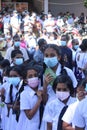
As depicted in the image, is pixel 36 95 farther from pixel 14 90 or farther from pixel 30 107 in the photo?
pixel 14 90

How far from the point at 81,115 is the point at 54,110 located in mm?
841

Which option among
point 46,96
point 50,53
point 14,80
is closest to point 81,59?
point 14,80

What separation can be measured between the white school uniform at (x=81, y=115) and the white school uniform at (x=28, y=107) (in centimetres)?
128

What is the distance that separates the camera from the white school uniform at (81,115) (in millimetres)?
3480

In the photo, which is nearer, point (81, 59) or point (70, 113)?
point (70, 113)

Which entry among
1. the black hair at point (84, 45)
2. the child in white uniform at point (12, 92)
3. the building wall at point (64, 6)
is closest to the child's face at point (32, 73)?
the child in white uniform at point (12, 92)

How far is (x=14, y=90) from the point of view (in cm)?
582

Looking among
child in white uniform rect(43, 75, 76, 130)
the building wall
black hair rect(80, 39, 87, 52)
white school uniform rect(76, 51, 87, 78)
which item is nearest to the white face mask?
child in white uniform rect(43, 75, 76, 130)

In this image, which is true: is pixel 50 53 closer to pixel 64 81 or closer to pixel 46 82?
pixel 46 82

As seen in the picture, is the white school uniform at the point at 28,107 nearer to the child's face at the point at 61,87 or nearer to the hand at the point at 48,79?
the hand at the point at 48,79

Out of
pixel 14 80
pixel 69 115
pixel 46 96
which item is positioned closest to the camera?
pixel 69 115

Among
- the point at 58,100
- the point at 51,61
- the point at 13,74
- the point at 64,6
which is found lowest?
the point at 64,6

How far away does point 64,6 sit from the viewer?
3450cm

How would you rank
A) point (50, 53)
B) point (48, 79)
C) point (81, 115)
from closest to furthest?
point (81, 115) → point (48, 79) → point (50, 53)
